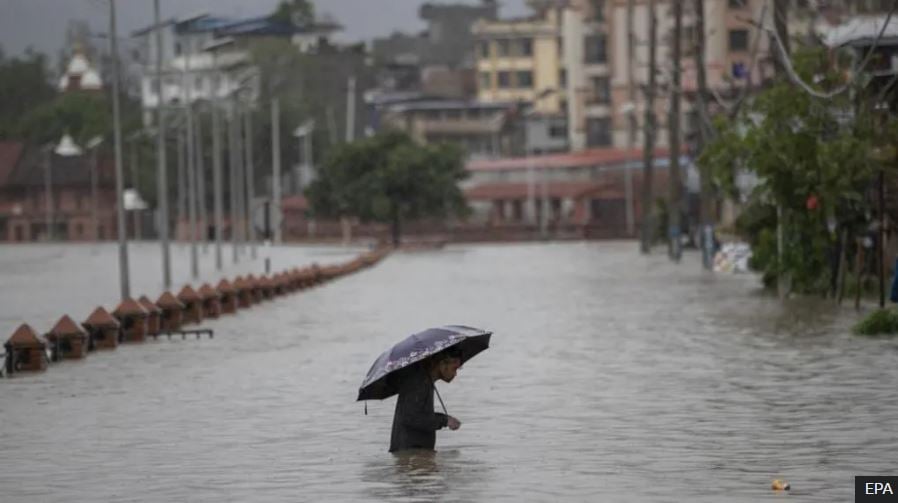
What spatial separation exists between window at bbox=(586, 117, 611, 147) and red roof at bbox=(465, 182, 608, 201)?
11.8 meters

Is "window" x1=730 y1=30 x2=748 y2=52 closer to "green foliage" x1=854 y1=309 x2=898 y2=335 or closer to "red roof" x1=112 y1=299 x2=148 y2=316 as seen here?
"red roof" x1=112 y1=299 x2=148 y2=316

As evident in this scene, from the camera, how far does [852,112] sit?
1753 inches

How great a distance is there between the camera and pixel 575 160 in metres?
162

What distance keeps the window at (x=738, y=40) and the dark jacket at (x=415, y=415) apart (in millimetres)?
130400

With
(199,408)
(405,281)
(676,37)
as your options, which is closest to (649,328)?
(199,408)

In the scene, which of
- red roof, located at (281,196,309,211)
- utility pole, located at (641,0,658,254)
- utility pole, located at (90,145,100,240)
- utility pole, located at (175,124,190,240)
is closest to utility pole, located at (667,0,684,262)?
utility pole, located at (641,0,658,254)

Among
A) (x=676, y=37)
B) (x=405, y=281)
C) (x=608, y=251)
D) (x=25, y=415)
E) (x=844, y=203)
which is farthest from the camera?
(x=608, y=251)

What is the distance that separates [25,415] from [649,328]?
16.7 m

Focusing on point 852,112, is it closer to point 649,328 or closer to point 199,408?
point 649,328

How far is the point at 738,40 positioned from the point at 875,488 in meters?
135

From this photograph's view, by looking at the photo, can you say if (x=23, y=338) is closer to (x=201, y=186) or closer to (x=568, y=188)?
(x=201, y=186)

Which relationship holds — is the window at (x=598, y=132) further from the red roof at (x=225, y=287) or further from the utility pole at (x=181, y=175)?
the red roof at (x=225, y=287)

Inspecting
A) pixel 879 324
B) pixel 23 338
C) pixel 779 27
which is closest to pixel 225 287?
pixel 779 27

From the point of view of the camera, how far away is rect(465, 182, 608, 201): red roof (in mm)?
157163
